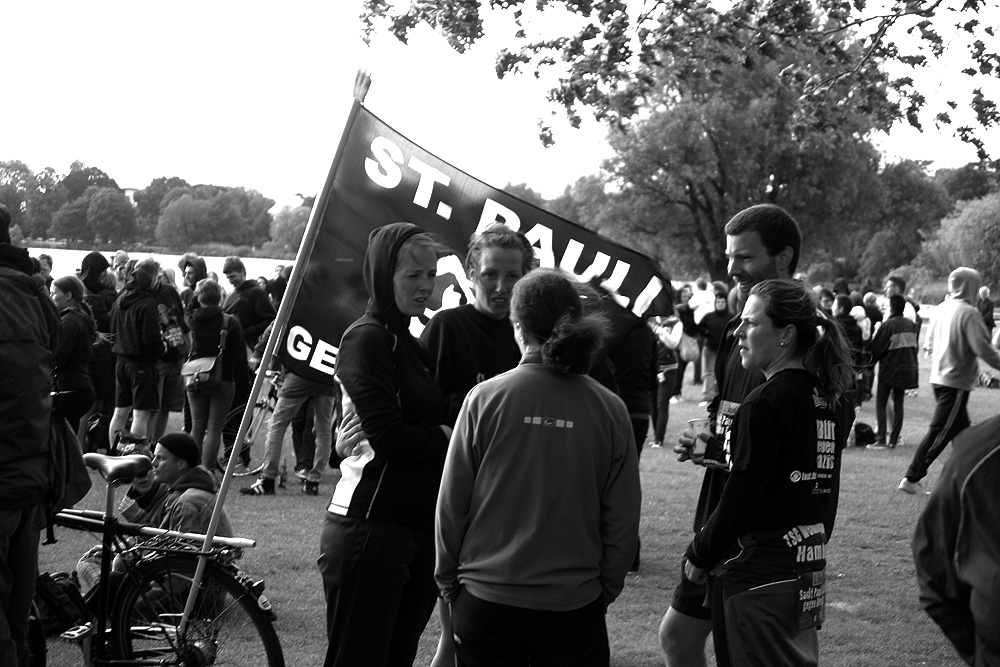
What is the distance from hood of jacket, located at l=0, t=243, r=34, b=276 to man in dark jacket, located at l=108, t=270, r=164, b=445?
657 centimetres

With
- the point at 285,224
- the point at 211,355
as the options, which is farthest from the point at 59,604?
the point at 211,355

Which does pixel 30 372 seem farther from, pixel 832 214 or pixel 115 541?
pixel 832 214

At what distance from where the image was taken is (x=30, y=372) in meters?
3.93

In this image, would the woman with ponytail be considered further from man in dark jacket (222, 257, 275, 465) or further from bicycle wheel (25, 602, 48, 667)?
man in dark jacket (222, 257, 275, 465)

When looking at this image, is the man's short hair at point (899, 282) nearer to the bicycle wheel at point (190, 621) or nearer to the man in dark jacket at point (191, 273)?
the man in dark jacket at point (191, 273)

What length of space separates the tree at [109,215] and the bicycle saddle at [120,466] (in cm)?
289

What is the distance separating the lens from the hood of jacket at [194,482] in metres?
6.04

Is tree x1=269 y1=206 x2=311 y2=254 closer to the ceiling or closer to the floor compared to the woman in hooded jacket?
closer to the ceiling

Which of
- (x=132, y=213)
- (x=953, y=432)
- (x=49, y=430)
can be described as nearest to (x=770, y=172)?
(x=953, y=432)

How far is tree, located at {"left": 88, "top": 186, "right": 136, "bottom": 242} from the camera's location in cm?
720

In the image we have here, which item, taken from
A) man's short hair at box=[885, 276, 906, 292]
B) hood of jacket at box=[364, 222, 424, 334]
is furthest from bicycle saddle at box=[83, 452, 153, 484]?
man's short hair at box=[885, 276, 906, 292]

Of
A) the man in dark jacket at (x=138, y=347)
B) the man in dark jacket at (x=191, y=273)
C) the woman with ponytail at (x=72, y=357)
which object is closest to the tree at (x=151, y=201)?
the woman with ponytail at (x=72, y=357)

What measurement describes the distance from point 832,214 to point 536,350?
48.8 metres

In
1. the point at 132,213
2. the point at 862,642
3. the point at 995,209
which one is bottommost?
the point at 862,642
